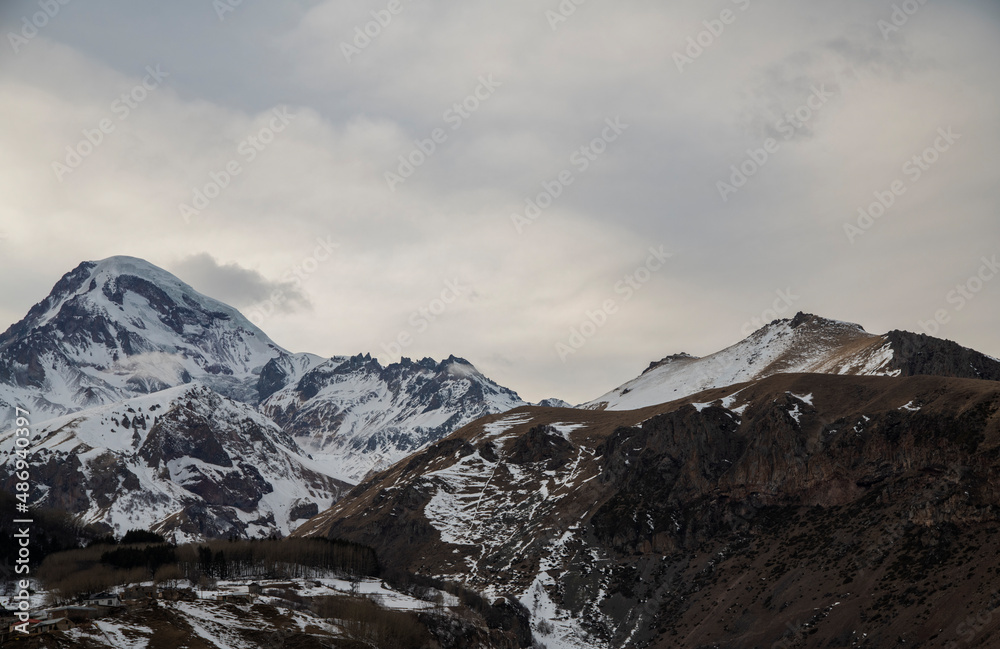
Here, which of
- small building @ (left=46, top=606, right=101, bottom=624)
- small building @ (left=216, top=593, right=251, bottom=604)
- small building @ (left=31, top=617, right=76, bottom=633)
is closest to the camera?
small building @ (left=31, top=617, right=76, bottom=633)

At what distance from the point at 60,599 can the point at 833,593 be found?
149421mm

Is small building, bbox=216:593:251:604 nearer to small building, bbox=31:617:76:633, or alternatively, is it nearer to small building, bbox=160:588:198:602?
small building, bbox=160:588:198:602

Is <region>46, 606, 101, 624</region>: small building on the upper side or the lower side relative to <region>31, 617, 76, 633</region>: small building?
upper

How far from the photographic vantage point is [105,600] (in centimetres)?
16475

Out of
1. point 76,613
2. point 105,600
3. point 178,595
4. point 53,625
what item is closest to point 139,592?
point 178,595

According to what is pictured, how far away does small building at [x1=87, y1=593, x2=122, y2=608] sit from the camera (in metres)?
160

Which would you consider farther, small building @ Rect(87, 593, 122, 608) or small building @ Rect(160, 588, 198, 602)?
small building @ Rect(160, 588, 198, 602)

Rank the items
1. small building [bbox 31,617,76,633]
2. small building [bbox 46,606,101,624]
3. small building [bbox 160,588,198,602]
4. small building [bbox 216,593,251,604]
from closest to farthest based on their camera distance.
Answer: small building [bbox 31,617,76,633] → small building [bbox 46,606,101,624] → small building [bbox 160,588,198,602] → small building [bbox 216,593,251,604]

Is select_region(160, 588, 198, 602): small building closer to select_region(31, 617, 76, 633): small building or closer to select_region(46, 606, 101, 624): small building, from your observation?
select_region(46, 606, 101, 624): small building

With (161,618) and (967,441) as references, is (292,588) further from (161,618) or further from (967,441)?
(967,441)

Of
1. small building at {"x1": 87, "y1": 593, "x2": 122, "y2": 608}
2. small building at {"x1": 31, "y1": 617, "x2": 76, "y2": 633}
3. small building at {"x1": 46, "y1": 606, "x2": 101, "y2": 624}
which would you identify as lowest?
small building at {"x1": 31, "y1": 617, "x2": 76, "y2": 633}

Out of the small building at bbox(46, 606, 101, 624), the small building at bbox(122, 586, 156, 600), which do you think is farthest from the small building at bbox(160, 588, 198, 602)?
the small building at bbox(46, 606, 101, 624)

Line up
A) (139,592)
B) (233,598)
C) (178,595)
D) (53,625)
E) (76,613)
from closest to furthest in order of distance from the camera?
1. (53,625)
2. (76,613)
3. (178,595)
4. (233,598)
5. (139,592)

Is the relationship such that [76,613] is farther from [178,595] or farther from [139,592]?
[139,592]
